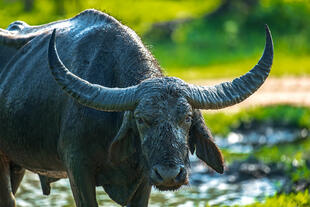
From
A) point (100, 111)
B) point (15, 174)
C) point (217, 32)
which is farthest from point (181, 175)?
point (217, 32)

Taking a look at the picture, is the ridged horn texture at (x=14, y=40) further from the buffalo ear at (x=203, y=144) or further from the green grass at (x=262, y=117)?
the green grass at (x=262, y=117)

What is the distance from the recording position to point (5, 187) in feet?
22.5

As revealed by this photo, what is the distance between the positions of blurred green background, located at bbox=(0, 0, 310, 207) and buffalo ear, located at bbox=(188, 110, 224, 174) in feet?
43.6

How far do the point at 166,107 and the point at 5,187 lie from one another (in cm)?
262

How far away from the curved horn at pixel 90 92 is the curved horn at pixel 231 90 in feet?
1.38

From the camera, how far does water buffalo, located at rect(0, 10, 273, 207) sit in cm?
484

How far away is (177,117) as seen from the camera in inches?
189

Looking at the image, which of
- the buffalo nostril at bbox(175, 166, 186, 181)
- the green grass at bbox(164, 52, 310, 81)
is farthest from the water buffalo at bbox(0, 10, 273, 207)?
the green grass at bbox(164, 52, 310, 81)

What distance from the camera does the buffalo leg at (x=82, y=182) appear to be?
18.2 feet

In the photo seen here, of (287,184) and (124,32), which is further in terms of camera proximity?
(287,184)

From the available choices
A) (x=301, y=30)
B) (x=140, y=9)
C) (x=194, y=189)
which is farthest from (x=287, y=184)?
(x=140, y=9)

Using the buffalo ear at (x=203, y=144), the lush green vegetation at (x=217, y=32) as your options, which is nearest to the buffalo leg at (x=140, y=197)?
the buffalo ear at (x=203, y=144)

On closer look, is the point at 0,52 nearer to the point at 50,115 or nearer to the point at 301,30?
the point at 50,115

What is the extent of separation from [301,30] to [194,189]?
14703 mm
